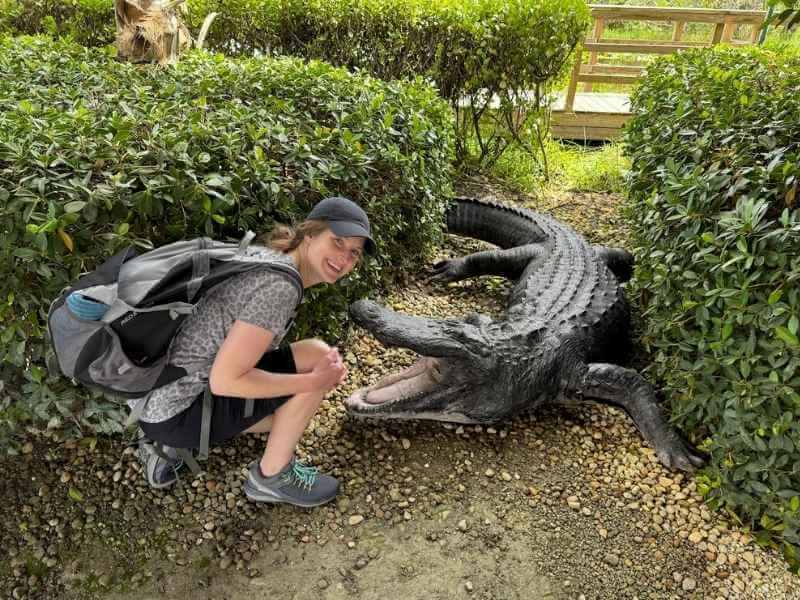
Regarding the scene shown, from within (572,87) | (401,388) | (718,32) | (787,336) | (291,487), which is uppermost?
(718,32)

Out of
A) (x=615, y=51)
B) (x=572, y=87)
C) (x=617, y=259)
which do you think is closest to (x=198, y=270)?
(x=617, y=259)

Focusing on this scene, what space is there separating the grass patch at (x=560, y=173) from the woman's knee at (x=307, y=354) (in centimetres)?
428

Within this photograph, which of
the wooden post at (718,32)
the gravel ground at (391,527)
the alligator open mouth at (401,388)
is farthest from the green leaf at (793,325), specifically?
the wooden post at (718,32)

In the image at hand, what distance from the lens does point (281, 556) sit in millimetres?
2270

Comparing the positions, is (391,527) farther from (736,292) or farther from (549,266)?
(549,266)

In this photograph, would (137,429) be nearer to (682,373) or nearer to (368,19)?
(682,373)

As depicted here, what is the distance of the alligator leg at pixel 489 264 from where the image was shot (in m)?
4.26

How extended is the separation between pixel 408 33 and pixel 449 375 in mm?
3807

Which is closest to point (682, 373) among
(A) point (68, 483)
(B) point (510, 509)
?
(B) point (510, 509)

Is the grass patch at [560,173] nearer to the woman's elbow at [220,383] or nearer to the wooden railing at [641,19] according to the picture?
the wooden railing at [641,19]

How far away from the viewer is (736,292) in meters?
2.25

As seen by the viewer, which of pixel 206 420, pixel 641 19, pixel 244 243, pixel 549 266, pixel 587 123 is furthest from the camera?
pixel 587 123

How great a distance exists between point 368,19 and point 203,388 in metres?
4.37

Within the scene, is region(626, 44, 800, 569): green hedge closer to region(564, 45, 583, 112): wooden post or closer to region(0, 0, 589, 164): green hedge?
region(0, 0, 589, 164): green hedge
